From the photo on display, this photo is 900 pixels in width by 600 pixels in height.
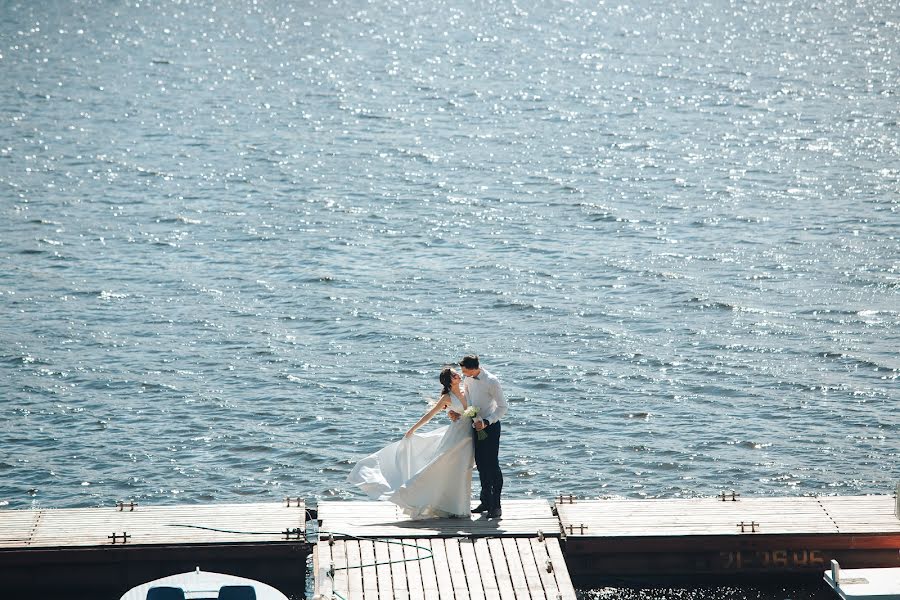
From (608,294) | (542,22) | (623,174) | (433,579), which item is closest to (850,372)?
(608,294)

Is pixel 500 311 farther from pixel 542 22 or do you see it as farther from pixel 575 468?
pixel 542 22

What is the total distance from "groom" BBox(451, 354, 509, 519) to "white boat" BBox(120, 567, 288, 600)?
4037 mm

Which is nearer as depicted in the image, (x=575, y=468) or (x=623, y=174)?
(x=575, y=468)

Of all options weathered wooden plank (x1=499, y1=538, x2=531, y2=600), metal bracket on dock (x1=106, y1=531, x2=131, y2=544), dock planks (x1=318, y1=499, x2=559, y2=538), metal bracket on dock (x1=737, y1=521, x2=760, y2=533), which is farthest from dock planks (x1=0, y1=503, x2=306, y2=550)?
metal bracket on dock (x1=737, y1=521, x2=760, y2=533)

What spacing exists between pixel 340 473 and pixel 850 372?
39.7ft

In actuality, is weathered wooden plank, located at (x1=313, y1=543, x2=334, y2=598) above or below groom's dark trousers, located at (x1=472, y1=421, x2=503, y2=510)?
below

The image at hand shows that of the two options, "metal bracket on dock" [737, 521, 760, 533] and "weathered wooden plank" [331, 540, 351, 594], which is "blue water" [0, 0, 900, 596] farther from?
"weathered wooden plank" [331, 540, 351, 594]

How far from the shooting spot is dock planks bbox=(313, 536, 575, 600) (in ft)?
62.6

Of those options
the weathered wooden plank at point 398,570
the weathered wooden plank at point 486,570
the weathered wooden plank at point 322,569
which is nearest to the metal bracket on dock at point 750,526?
the weathered wooden plank at point 486,570

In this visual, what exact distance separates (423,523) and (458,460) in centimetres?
102

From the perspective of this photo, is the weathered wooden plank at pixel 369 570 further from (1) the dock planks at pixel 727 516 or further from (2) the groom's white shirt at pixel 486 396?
(1) the dock planks at pixel 727 516

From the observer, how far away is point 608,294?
1528 inches

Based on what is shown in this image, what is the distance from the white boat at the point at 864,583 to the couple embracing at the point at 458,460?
488cm

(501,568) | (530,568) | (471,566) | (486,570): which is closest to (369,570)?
(471,566)
